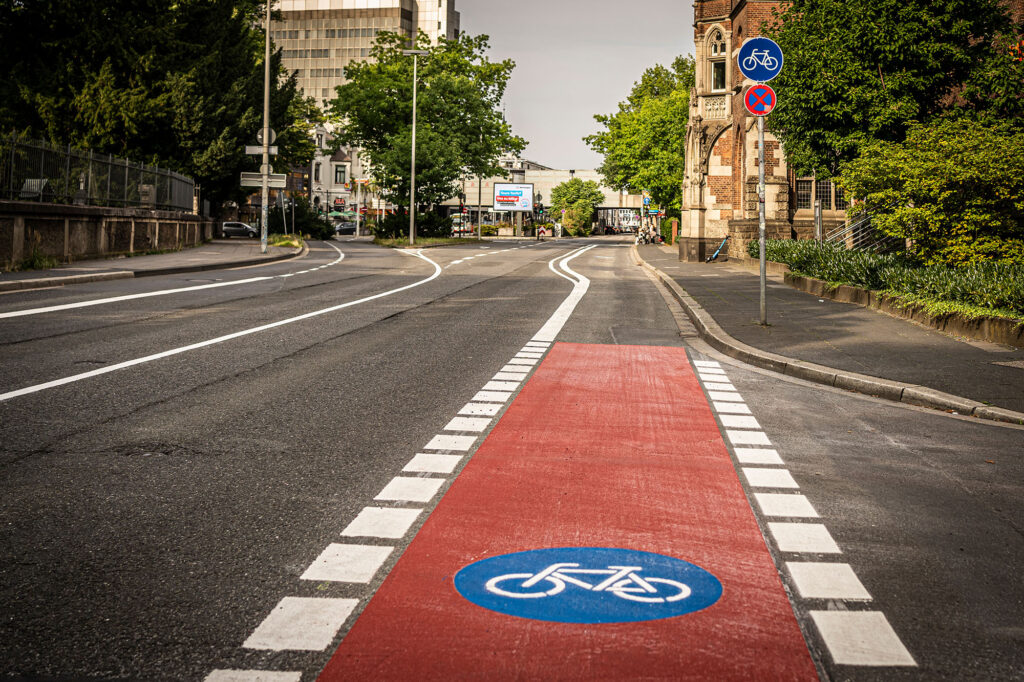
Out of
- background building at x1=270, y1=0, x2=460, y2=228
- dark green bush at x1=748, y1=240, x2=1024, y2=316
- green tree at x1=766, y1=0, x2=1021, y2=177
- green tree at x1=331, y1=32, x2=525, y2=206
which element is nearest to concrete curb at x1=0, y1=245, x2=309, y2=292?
dark green bush at x1=748, y1=240, x2=1024, y2=316

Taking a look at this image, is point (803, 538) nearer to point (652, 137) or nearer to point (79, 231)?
point (79, 231)

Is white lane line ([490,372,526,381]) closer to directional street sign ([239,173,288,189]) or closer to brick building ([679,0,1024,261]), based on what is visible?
directional street sign ([239,173,288,189])

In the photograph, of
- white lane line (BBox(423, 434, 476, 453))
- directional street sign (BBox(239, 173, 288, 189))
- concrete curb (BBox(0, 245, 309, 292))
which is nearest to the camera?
white lane line (BBox(423, 434, 476, 453))

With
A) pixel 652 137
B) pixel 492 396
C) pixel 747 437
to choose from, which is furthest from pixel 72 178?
pixel 652 137

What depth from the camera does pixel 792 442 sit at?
6.68 m

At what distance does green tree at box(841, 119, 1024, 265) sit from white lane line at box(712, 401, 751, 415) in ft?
28.1

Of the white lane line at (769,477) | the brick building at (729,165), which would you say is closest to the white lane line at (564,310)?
the white lane line at (769,477)

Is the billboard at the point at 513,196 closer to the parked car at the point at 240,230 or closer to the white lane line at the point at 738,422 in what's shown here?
the parked car at the point at 240,230

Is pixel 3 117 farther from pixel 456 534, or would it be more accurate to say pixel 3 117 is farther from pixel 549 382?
pixel 456 534

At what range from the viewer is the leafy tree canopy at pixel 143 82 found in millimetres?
35844

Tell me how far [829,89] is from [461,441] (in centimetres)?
2036

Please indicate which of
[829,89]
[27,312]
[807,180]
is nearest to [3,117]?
[27,312]

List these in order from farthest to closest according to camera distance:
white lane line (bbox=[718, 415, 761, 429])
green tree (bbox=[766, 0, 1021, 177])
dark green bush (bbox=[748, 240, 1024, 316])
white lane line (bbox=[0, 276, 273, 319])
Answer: green tree (bbox=[766, 0, 1021, 177]) → white lane line (bbox=[0, 276, 273, 319]) → dark green bush (bbox=[748, 240, 1024, 316]) → white lane line (bbox=[718, 415, 761, 429])

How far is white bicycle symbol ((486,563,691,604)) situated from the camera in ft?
12.1
